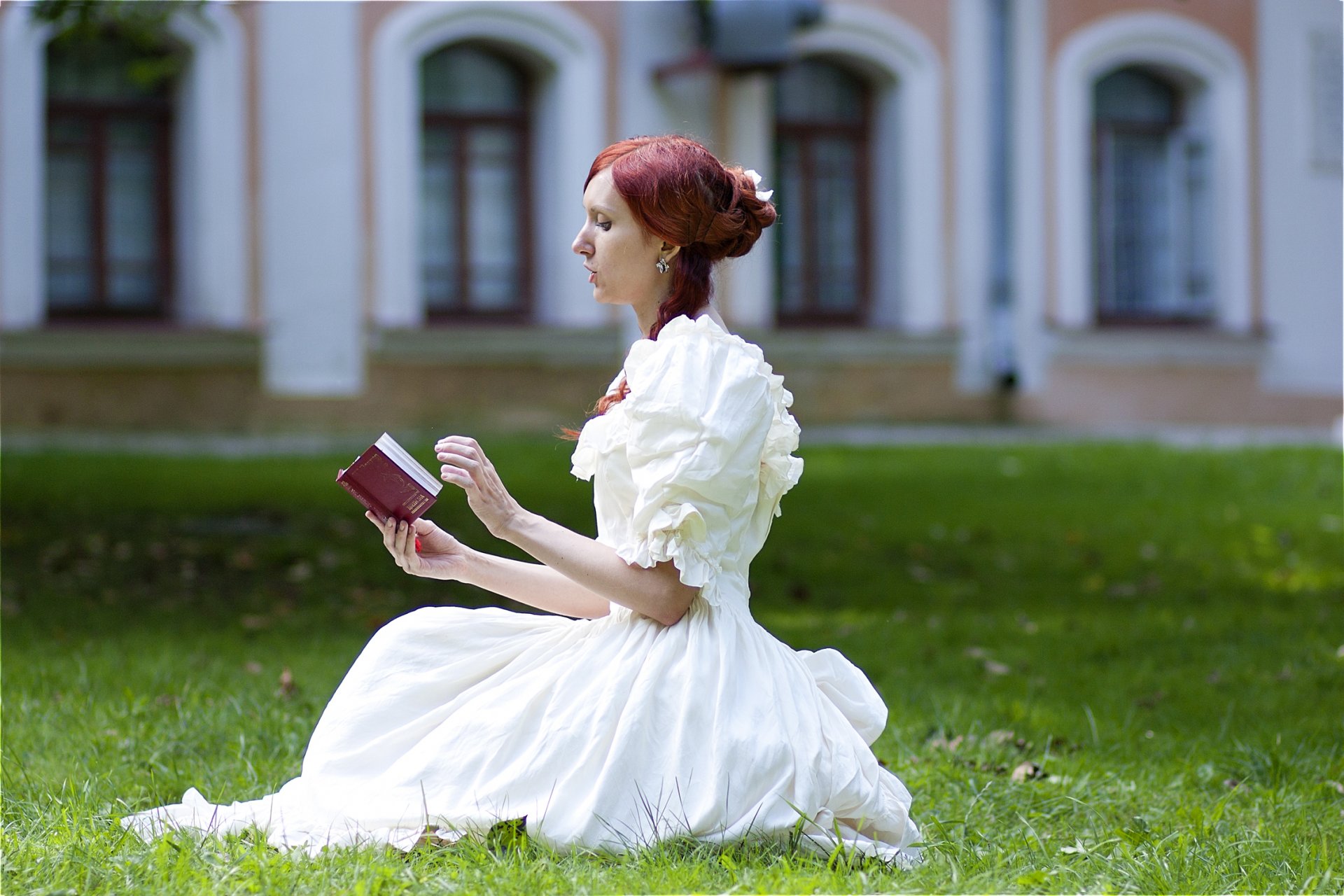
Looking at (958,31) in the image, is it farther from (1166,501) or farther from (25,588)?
(25,588)

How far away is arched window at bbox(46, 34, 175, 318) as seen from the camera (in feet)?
42.1

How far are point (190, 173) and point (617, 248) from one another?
11.2 m

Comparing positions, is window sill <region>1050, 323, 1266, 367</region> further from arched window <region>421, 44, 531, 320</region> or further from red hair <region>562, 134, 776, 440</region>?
red hair <region>562, 134, 776, 440</region>

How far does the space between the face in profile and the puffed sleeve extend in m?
0.17

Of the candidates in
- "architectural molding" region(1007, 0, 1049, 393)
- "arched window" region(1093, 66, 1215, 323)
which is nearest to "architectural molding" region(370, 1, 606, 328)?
"architectural molding" region(1007, 0, 1049, 393)

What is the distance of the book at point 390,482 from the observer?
254 centimetres

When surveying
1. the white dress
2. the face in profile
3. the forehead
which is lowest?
the white dress

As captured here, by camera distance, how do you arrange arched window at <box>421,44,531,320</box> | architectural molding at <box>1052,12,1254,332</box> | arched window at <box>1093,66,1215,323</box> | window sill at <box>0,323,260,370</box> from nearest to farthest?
window sill at <box>0,323,260,370</box>
arched window at <box>421,44,531,320</box>
architectural molding at <box>1052,12,1254,332</box>
arched window at <box>1093,66,1215,323</box>

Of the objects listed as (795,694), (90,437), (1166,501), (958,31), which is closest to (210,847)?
(795,694)

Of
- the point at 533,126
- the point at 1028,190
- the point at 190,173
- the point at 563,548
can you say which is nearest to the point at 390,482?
the point at 563,548

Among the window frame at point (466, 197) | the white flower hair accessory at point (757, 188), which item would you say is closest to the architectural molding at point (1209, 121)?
the window frame at point (466, 197)

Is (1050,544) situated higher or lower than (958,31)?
lower

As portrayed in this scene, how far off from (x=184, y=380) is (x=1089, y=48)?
9252mm

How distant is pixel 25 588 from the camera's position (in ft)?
19.7
